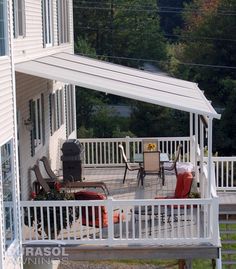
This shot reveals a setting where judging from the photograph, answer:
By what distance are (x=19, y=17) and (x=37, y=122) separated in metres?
3.42

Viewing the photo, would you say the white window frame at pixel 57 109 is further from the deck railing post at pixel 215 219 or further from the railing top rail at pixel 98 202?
the deck railing post at pixel 215 219

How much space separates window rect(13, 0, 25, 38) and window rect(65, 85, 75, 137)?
28.4ft

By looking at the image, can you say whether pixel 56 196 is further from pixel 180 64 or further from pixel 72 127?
pixel 180 64

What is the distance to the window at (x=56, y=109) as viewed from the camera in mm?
18703

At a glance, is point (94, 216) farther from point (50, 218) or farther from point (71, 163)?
point (71, 163)

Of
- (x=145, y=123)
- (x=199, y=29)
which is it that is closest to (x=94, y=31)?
(x=199, y=29)

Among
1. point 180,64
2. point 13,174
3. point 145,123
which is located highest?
point 13,174

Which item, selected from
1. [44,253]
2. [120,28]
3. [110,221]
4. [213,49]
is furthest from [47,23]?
[120,28]

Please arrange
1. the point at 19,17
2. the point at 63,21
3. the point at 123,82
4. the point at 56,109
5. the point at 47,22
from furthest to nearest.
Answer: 1. the point at 63,21
2. the point at 56,109
3. the point at 47,22
4. the point at 123,82
5. the point at 19,17

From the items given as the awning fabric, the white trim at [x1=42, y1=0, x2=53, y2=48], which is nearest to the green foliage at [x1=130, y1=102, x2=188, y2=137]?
the white trim at [x1=42, y1=0, x2=53, y2=48]

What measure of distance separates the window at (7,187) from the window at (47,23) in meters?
6.94

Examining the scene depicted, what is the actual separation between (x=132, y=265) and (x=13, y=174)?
325 inches

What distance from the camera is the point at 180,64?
40.2 m

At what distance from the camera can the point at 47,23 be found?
17.0 meters
